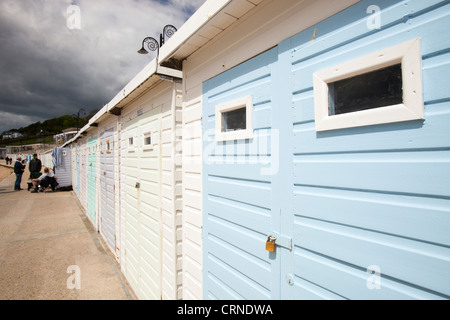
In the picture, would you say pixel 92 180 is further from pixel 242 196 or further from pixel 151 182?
pixel 242 196

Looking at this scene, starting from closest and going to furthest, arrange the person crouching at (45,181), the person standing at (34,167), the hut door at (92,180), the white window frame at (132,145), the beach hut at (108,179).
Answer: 1. the white window frame at (132,145)
2. the beach hut at (108,179)
3. the hut door at (92,180)
4. the person crouching at (45,181)
5. the person standing at (34,167)

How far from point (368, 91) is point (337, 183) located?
22.2 inches

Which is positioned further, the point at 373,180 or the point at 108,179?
the point at 108,179

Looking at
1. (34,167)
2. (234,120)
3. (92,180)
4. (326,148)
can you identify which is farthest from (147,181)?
(34,167)

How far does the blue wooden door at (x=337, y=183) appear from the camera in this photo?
3.62 ft

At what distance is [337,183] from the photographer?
1.43 metres

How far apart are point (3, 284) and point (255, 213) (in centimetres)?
581

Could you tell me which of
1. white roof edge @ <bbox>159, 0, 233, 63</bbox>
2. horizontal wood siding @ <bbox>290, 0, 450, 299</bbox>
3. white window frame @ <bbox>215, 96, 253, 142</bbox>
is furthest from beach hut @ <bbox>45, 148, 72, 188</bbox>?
horizontal wood siding @ <bbox>290, 0, 450, 299</bbox>

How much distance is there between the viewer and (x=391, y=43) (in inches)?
48.1

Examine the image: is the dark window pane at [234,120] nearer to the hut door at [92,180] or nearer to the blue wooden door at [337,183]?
the blue wooden door at [337,183]

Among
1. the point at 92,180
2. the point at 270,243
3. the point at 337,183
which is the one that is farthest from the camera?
the point at 92,180

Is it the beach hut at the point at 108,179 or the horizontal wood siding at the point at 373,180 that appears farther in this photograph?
the beach hut at the point at 108,179

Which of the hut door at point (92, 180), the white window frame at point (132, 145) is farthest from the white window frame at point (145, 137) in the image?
the hut door at point (92, 180)
